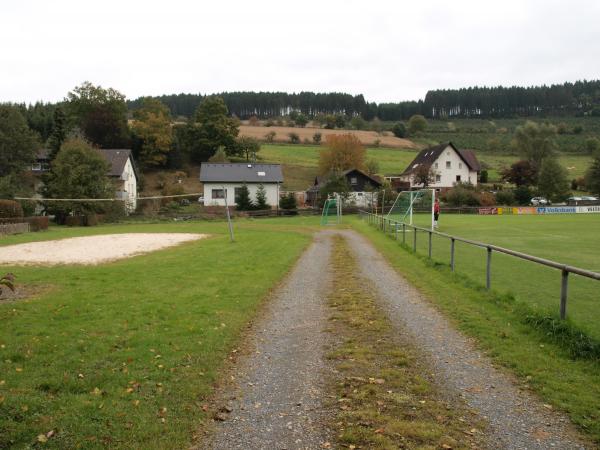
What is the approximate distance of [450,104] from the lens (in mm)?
180750

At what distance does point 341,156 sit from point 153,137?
1250 inches

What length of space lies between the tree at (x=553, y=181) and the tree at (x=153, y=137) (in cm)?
5833

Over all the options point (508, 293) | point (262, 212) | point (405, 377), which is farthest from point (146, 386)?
point (262, 212)

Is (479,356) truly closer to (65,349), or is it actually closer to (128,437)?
(128,437)

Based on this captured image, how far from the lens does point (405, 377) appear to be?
5.69 meters

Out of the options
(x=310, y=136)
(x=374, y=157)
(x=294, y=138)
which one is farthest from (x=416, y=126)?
(x=374, y=157)

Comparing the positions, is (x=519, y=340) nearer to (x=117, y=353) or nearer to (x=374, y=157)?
(x=117, y=353)

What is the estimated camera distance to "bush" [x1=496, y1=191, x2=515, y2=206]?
62.1m

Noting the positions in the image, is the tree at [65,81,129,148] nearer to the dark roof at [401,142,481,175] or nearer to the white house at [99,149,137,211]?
the white house at [99,149,137,211]

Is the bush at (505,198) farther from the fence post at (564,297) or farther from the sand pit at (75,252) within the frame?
the fence post at (564,297)

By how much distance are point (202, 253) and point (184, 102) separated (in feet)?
468

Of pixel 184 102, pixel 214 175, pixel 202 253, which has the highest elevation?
pixel 184 102

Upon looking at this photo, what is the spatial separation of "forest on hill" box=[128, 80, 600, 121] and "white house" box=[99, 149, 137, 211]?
99.7 metres

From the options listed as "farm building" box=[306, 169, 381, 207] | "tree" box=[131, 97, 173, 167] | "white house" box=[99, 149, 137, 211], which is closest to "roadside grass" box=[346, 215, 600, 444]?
"farm building" box=[306, 169, 381, 207]
